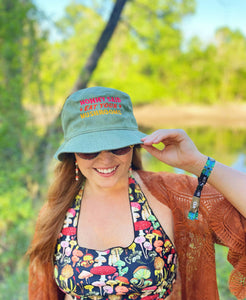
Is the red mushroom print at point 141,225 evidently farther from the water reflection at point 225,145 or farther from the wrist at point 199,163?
the water reflection at point 225,145

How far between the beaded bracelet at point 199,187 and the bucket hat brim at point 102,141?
0.99 feet

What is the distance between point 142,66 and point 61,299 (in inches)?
939

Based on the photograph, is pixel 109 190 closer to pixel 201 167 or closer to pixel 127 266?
pixel 127 266

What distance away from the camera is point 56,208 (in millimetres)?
1562

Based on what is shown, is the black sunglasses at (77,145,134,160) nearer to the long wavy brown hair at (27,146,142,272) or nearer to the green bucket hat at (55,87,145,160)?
the green bucket hat at (55,87,145,160)

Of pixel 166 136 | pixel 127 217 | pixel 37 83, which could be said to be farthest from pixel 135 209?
pixel 37 83

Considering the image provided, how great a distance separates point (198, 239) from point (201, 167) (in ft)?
1.34

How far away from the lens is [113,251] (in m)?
1.40

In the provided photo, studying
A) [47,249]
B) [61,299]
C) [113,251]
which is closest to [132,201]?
[113,251]

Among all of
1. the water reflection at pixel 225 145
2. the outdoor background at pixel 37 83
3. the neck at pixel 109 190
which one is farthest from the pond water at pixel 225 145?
the neck at pixel 109 190

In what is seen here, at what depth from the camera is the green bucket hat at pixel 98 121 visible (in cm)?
132

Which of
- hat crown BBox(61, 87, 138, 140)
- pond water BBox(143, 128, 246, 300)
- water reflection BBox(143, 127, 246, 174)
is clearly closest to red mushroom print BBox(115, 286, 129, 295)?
hat crown BBox(61, 87, 138, 140)

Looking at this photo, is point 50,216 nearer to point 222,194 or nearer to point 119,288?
point 119,288

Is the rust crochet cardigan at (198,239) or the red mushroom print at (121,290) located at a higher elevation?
the rust crochet cardigan at (198,239)
